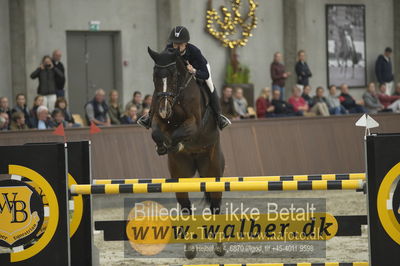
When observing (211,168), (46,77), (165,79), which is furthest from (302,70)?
(165,79)

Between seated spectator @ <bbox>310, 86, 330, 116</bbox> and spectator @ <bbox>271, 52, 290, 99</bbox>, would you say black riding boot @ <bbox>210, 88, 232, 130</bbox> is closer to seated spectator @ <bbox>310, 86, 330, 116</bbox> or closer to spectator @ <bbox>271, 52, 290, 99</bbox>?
seated spectator @ <bbox>310, 86, 330, 116</bbox>

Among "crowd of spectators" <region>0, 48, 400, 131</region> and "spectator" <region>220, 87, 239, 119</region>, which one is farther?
"spectator" <region>220, 87, 239, 119</region>

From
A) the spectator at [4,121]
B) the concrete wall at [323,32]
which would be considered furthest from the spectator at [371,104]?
the spectator at [4,121]

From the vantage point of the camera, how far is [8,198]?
7637 mm

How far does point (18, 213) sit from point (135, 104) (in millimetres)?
10523

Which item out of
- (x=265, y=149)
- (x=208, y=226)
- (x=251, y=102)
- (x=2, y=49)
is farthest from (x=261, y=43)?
(x=208, y=226)

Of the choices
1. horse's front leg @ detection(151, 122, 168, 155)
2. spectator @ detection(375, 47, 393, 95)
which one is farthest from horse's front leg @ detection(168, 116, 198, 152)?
spectator @ detection(375, 47, 393, 95)

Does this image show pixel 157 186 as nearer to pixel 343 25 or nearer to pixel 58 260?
pixel 58 260

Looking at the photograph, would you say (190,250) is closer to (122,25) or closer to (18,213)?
(18,213)

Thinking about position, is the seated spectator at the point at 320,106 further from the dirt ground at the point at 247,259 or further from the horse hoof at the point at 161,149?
the horse hoof at the point at 161,149

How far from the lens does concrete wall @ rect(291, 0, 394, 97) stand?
2709cm

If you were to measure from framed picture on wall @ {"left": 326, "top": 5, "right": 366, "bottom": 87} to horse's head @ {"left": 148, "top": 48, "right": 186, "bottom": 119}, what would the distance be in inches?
749

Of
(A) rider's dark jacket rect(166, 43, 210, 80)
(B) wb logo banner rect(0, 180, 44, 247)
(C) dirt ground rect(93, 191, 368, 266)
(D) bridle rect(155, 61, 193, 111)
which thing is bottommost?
(C) dirt ground rect(93, 191, 368, 266)

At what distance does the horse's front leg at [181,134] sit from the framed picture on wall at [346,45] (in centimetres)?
1865
